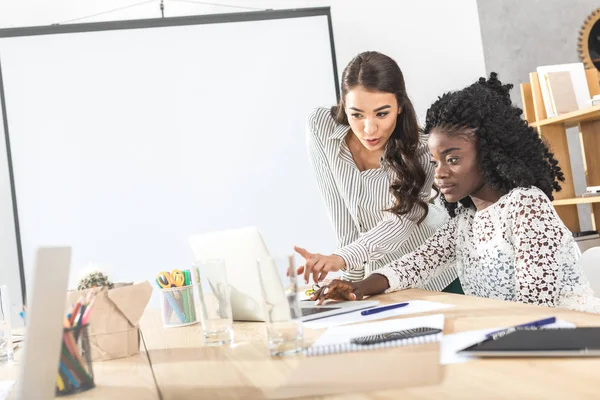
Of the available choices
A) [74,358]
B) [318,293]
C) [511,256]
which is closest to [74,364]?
[74,358]

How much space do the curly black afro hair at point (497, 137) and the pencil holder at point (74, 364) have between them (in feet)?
3.59

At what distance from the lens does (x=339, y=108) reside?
2.33 m

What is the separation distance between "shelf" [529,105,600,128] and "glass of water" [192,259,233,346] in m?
2.67

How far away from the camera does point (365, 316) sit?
4.67 feet

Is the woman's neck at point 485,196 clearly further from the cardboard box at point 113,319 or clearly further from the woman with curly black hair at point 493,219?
the cardboard box at point 113,319

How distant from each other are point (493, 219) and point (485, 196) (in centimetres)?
8

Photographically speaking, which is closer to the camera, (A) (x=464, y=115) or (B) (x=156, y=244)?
(A) (x=464, y=115)

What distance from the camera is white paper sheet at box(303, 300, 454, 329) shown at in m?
1.38

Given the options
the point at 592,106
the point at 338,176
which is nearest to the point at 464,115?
the point at 338,176

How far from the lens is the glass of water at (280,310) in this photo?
1.10 meters

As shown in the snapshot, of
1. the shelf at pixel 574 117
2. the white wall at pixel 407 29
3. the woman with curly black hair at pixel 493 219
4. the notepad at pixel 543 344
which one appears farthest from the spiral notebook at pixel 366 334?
the white wall at pixel 407 29

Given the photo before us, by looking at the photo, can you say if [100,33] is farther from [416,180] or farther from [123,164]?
[416,180]

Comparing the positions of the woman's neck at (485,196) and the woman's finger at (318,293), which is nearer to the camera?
the woman's finger at (318,293)

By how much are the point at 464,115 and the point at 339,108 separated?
59cm
